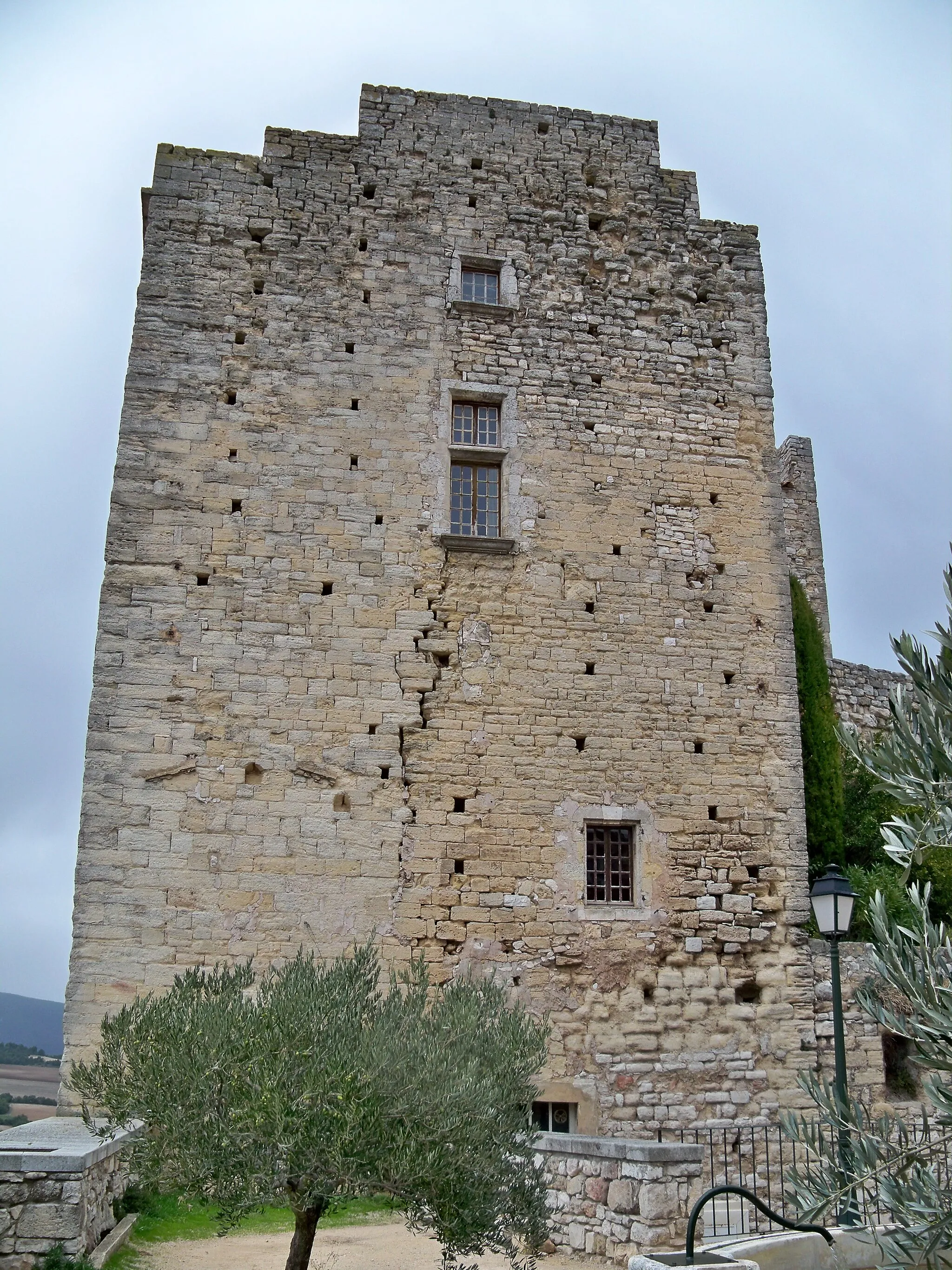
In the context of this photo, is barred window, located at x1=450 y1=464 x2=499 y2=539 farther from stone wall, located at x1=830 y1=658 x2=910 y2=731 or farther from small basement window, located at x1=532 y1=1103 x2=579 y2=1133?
stone wall, located at x1=830 y1=658 x2=910 y2=731

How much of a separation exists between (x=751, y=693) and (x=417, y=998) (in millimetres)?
6440

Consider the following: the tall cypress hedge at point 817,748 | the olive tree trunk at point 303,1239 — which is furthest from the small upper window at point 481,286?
the olive tree trunk at point 303,1239

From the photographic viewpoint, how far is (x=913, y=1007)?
5.62m

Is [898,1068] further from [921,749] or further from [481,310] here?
[481,310]

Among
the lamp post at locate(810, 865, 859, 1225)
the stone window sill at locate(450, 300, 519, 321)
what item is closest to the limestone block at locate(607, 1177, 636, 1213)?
the lamp post at locate(810, 865, 859, 1225)

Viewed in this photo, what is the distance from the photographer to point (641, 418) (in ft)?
42.9

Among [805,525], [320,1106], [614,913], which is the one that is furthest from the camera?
[805,525]

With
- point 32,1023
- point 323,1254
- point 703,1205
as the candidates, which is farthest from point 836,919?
point 32,1023

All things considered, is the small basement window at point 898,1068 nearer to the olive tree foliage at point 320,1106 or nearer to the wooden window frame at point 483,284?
the olive tree foliage at point 320,1106

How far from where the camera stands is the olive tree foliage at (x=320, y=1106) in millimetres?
6000

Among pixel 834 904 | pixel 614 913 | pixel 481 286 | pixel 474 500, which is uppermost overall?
pixel 481 286

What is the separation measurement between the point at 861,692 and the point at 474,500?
322 inches

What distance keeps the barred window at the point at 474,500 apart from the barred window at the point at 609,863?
339cm

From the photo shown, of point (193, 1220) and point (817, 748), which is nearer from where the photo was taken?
point (193, 1220)
